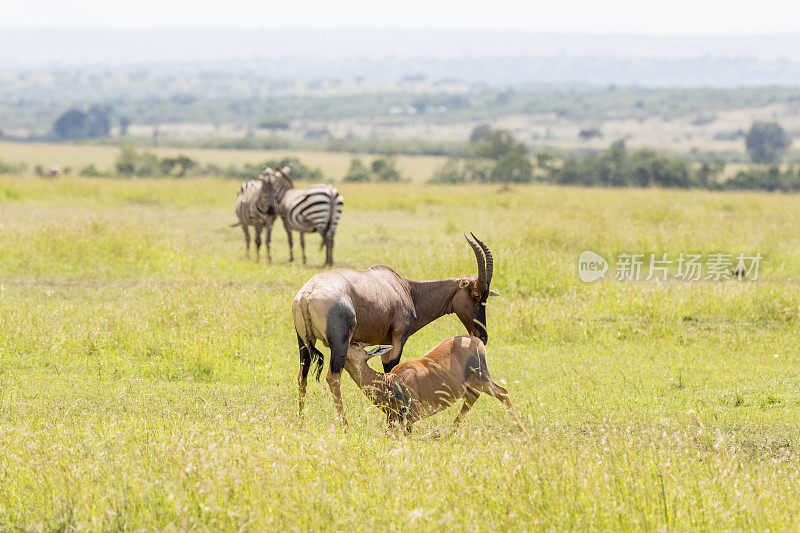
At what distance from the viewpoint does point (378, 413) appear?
7.57 meters

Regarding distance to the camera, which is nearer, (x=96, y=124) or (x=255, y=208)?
(x=255, y=208)

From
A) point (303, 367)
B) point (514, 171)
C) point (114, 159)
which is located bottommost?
point (114, 159)

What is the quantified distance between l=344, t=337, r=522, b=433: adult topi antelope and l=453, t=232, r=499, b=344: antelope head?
108 centimetres

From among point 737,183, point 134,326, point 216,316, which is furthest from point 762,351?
point 737,183

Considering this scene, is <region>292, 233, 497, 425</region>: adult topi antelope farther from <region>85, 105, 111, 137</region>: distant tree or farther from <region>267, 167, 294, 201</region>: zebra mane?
<region>85, 105, 111, 137</region>: distant tree

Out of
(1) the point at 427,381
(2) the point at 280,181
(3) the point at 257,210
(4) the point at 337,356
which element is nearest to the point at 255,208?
(3) the point at 257,210

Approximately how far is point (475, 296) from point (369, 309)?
1.30 metres

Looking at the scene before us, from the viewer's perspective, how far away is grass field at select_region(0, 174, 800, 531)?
5332 mm

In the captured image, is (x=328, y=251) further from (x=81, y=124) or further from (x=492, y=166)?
(x=81, y=124)

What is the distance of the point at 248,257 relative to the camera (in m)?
18.3

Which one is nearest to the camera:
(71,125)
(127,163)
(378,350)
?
(378,350)

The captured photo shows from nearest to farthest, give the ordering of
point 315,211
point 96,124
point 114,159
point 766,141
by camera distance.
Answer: point 315,211
point 114,159
point 766,141
point 96,124

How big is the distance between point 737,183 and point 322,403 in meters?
43.9

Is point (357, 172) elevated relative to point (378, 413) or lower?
lower
